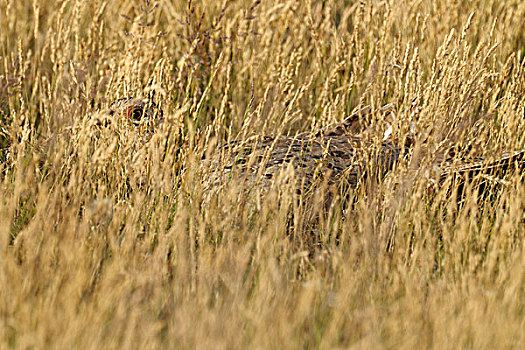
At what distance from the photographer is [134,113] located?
150 inches

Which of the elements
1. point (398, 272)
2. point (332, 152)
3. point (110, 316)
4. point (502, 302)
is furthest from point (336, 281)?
point (332, 152)

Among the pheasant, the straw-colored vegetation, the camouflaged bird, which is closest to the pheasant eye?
the pheasant

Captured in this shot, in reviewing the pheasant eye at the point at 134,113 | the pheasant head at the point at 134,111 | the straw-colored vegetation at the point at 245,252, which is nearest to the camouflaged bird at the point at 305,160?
the straw-colored vegetation at the point at 245,252

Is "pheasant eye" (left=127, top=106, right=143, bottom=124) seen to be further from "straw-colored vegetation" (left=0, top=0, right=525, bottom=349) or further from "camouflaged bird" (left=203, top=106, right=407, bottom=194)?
"camouflaged bird" (left=203, top=106, right=407, bottom=194)

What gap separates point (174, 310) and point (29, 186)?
1149 mm

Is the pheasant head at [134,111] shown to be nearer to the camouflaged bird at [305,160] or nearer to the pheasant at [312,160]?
the pheasant at [312,160]

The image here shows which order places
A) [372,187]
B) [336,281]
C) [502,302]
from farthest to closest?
[372,187] < [336,281] < [502,302]

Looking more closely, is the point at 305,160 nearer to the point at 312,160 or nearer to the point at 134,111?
the point at 312,160

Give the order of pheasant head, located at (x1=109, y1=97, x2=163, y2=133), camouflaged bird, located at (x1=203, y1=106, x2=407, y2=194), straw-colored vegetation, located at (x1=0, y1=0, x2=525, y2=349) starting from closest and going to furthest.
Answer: straw-colored vegetation, located at (x1=0, y1=0, x2=525, y2=349), camouflaged bird, located at (x1=203, y1=106, x2=407, y2=194), pheasant head, located at (x1=109, y1=97, x2=163, y2=133)

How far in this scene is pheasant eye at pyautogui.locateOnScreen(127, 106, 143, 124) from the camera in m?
3.64

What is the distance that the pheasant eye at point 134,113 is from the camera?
12.0ft

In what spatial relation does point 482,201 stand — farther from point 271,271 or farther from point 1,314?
point 1,314

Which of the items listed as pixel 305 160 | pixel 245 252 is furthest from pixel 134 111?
pixel 245 252

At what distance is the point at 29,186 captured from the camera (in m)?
→ 3.15
